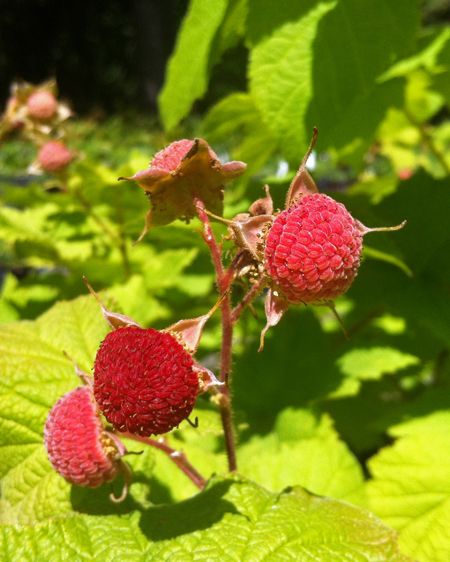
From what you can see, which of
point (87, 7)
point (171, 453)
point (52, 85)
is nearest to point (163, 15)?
point (87, 7)

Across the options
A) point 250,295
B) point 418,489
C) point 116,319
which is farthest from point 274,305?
point 418,489

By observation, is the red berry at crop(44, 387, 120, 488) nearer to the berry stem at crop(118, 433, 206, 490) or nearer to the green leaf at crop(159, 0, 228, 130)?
the berry stem at crop(118, 433, 206, 490)

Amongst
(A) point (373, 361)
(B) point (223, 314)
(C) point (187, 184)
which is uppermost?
(C) point (187, 184)

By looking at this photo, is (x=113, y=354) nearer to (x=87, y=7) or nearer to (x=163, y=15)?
(x=163, y=15)

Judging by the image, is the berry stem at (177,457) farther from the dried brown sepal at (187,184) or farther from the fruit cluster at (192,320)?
the dried brown sepal at (187,184)

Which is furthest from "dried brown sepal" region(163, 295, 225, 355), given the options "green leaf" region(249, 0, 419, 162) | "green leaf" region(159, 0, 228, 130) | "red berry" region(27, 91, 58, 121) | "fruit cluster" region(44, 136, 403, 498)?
"red berry" region(27, 91, 58, 121)

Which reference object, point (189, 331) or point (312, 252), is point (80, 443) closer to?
point (189, 331)
